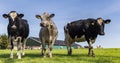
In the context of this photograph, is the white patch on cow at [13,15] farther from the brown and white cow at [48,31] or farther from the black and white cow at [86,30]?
the black and white cow at [86,30]

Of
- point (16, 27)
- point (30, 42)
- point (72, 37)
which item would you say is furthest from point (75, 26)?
point (30, 42)

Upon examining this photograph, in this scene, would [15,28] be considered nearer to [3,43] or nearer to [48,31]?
[48,31]

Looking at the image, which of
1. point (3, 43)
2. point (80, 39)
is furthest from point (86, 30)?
point (3, 43)

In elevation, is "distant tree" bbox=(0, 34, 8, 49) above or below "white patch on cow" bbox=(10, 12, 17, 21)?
above

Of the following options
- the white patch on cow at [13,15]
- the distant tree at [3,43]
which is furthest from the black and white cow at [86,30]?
the distant tree at [3,43]

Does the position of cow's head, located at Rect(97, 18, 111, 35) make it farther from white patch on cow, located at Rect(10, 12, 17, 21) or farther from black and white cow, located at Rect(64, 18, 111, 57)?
white patch on cow, located at Rect(10, 12, 17, 21)

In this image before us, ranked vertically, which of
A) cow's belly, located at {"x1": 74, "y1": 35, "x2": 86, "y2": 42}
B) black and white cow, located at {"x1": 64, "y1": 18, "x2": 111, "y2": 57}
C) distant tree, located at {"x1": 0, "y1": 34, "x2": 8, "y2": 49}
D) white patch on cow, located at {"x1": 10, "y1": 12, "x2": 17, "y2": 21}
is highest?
distant tree, located at {"x1": 0, "y1": 34, "x2": 8, "y2": 49}

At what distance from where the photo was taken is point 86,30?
28312mm

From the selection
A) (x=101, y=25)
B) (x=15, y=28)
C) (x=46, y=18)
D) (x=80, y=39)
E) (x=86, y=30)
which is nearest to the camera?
(x=15, y=28)

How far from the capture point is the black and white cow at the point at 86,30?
1101 inches

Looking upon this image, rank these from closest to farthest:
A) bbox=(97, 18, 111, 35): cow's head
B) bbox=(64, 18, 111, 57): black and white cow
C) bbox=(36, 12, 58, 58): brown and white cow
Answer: bbox=(36, 12, 58, 58): brown and white cow → bbox=(97, 18, 111, 35): cow's head → bbox=(64, 18, 111, 57): black and white cow

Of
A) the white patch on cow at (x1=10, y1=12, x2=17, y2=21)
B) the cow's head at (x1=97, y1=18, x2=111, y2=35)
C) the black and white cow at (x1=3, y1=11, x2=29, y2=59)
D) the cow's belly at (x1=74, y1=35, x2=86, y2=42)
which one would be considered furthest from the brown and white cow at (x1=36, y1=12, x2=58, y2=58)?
the cow's head at (x1=97, y1=18, x2=111, y2=35)

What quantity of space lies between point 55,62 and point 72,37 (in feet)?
31.9

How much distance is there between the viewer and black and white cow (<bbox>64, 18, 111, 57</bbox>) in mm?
27969
